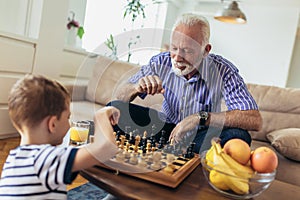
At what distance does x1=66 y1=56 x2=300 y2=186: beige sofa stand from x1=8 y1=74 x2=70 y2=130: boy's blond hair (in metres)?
0.88

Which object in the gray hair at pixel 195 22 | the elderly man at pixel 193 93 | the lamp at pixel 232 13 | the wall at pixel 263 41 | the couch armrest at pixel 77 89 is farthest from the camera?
the wall at pixel 263 41

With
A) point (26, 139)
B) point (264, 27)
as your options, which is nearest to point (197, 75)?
point (26, 139)

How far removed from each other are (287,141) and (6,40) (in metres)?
1.85

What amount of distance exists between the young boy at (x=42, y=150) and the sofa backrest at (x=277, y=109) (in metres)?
1.42

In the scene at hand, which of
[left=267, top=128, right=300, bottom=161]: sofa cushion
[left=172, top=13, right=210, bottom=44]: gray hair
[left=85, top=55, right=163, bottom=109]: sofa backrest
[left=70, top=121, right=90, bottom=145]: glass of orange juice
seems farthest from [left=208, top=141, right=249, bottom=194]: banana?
[left=85, top=55, right=163, bottom=109]: sofa backrest

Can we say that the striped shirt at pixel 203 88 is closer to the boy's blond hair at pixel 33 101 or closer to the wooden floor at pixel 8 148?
the wooden floor at pixel 8 148

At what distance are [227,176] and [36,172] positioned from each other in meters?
0.46

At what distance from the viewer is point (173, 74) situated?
1507mm

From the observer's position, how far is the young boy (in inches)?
23.7

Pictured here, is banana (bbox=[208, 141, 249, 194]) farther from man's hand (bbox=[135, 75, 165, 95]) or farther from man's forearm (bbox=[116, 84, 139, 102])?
man's forearm (bbox=[116, 84, 139, 102])

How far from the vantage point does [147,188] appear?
0.71 meters

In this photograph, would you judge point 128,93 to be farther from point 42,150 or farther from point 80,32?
point 80,32

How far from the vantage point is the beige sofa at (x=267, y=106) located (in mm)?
1455

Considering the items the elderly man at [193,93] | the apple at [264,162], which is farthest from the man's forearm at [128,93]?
the apple at [264,162]
